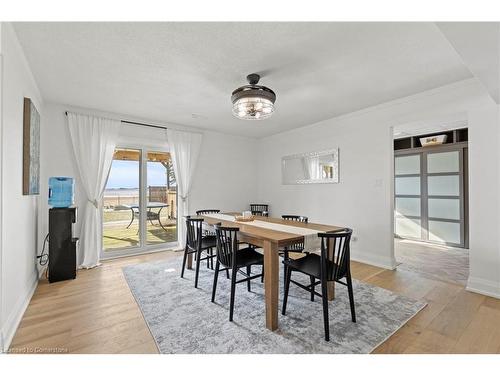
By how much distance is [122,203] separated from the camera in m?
4.09

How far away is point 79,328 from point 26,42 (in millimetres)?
2407

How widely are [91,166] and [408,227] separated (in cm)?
641

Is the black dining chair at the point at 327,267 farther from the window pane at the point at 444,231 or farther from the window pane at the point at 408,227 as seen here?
the window pane at the point at 408,227

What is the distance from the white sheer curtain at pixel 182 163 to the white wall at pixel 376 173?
1.78m

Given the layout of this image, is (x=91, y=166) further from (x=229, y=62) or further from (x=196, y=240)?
(x=229, y=62)

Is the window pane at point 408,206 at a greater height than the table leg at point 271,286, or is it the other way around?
the window pane at point 408,206

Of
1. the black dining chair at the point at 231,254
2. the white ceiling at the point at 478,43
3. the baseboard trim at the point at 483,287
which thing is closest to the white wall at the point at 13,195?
the black dining chair at the point at 231,254

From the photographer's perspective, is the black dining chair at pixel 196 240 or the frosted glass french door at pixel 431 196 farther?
the frosted glass french door at pixel 431 196

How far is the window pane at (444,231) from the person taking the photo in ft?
15.1

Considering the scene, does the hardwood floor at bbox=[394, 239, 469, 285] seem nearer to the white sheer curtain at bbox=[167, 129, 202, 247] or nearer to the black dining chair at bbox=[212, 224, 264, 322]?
the black dining chair at bbox=[212, 224, 264, 322]

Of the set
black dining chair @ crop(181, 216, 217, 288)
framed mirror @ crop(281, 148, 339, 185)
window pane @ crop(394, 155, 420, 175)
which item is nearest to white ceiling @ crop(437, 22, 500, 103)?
framed mirror @ crop(281, 148, 339, 185)

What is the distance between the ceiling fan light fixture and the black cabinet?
256 cm

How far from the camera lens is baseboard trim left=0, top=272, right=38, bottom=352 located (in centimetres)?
169
